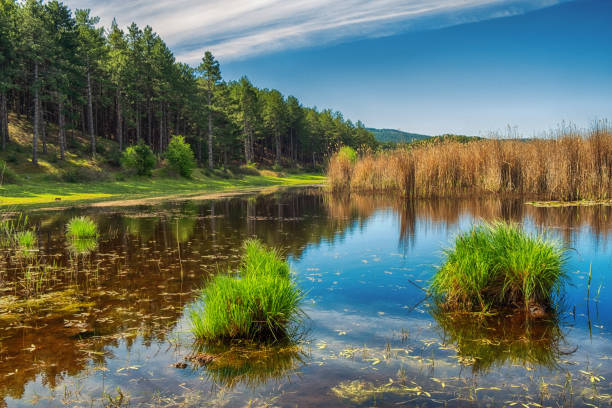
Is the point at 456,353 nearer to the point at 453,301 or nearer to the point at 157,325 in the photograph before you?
the point at 453,301

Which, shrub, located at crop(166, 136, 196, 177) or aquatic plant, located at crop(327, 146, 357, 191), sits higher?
shrub, located at crop(166, 136, 196, 177)

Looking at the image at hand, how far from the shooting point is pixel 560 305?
615 cm

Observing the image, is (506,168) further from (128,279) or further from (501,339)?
(128,279)

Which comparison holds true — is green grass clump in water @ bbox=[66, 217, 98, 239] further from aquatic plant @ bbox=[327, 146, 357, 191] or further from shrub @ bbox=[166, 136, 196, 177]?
shrub @ bbox=[166, 136, 196, 177]

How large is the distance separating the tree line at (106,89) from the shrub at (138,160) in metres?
6.38

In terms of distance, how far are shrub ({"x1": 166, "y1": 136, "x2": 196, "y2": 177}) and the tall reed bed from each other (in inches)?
774

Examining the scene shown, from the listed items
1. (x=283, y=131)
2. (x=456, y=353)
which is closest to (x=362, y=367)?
(x=456, y=353)

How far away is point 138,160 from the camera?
116ft

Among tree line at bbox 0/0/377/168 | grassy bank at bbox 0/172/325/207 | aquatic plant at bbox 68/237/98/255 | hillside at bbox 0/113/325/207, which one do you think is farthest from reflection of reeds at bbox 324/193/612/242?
tree line at bbox 0/0/377/168

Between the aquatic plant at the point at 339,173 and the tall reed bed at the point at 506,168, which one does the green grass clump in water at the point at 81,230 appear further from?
the aquatic plant at the point at 339,173

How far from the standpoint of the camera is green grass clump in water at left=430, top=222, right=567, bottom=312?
578 centimetres

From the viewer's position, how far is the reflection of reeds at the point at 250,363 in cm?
406

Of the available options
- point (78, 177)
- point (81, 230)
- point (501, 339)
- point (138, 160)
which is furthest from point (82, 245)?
point (138, 160)

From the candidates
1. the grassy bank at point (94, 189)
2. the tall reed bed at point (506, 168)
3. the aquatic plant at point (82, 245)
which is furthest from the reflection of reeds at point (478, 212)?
the grassy bank at point (94, 189)
